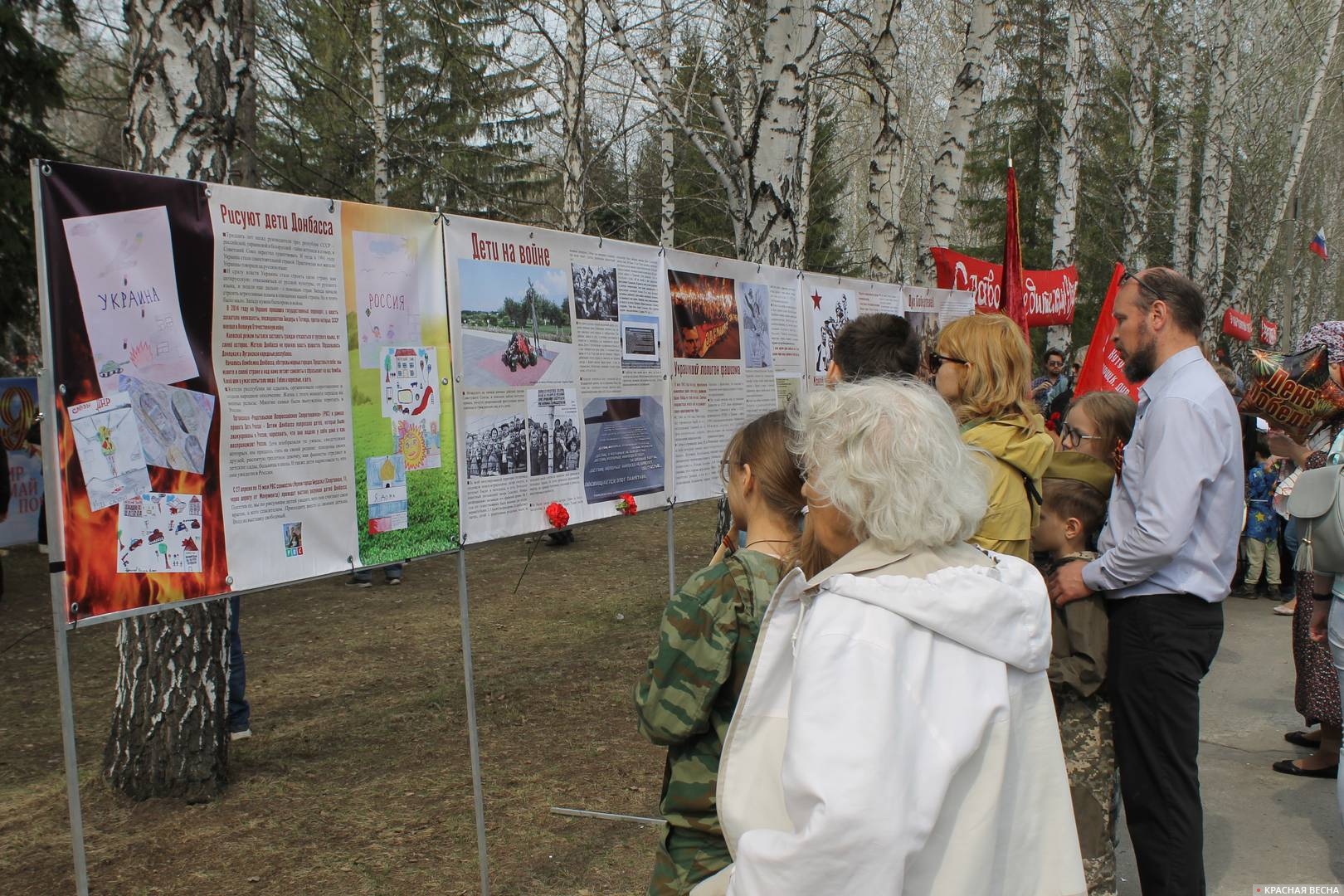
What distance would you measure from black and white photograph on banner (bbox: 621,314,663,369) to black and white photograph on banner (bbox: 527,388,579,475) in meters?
0.46

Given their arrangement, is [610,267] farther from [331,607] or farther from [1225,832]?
[331,607]

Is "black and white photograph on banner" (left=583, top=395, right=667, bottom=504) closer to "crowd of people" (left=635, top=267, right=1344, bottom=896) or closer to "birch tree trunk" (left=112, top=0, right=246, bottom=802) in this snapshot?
"crowd of people" (left=635, top=267, right=1344, bottom=896)

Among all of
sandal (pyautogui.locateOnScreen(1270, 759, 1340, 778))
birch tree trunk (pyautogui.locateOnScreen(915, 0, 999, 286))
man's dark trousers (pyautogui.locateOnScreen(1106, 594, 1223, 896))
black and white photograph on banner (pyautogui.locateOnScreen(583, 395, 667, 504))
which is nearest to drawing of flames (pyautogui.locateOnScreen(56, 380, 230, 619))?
black and white photograph on banner (pyautogui.locateOnScreen(583, 395, 667, 504))

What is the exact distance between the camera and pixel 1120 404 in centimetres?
366

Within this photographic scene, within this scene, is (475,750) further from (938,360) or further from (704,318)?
(704,318)

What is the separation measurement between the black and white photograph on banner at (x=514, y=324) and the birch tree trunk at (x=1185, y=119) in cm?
A: 1486

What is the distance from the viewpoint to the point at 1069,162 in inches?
612

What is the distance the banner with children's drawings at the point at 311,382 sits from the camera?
2.63 meters

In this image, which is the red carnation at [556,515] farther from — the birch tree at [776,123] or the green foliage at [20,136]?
the green foliage at [20,136]

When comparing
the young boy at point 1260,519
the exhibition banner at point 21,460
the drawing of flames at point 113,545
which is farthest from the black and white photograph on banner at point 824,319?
the exhibition banner at point 21,460

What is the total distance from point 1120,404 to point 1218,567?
734 mm

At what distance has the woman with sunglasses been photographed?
2.98m

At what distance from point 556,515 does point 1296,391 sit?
3034 mm

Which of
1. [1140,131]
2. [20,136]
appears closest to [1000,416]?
[20,136]
